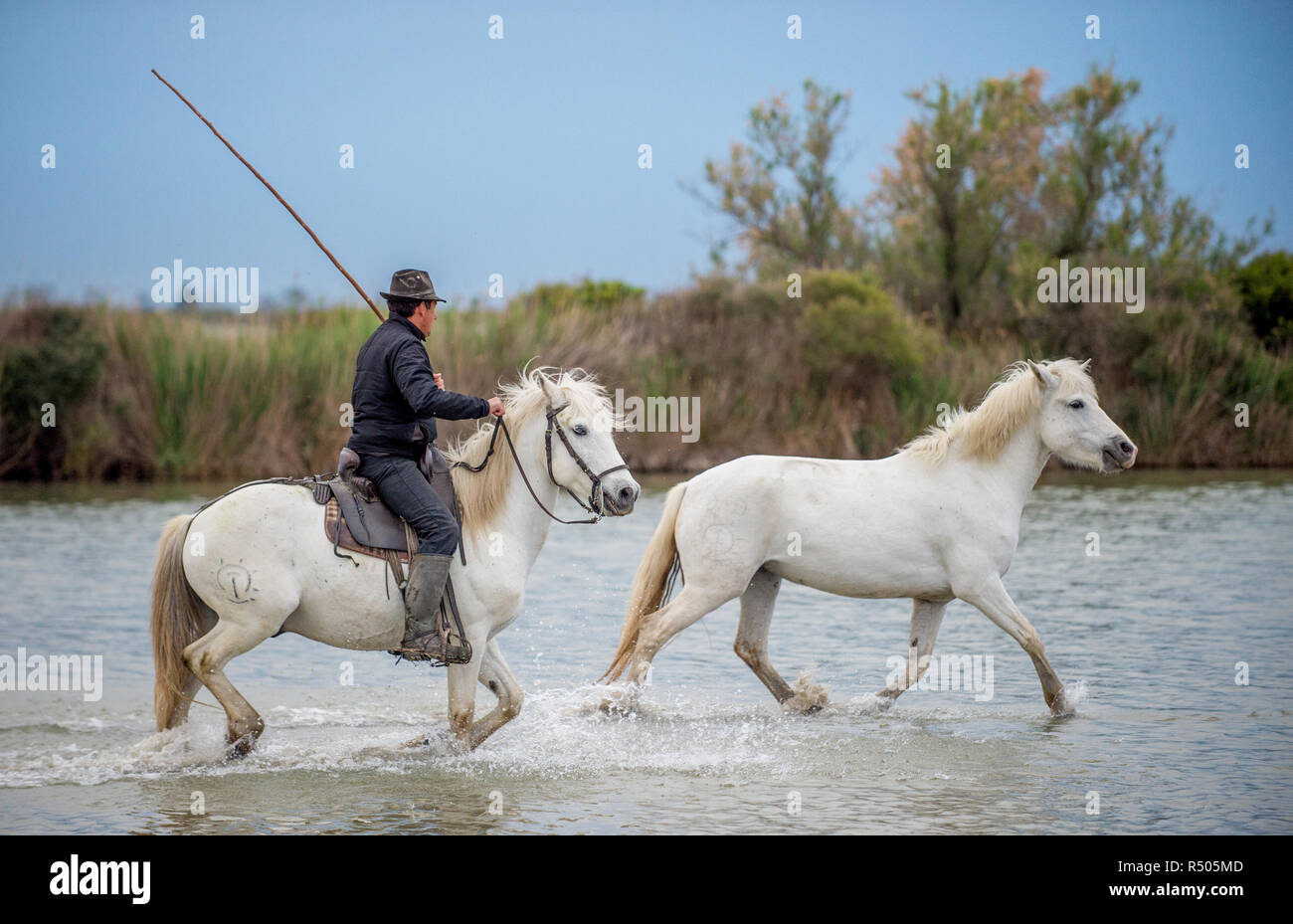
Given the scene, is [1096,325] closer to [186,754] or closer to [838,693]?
[838,693]

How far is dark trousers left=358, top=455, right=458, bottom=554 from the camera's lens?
640 cm

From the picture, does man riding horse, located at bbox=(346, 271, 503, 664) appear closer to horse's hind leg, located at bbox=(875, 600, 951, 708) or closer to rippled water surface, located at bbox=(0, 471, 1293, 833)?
rippled water surface, located at bbox=(0, 471, 1293, 833)

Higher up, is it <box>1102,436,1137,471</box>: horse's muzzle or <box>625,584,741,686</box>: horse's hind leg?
<box>1102,436,1137,471</box>: horse's muzzle

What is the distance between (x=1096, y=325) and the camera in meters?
25.0

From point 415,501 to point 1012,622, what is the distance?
346 centimetres

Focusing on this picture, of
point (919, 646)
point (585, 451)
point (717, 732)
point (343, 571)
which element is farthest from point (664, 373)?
point (343, 571)

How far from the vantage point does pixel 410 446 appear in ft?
21.5

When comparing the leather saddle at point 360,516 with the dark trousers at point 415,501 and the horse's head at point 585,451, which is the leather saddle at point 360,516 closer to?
the dark trousers at point 415,501

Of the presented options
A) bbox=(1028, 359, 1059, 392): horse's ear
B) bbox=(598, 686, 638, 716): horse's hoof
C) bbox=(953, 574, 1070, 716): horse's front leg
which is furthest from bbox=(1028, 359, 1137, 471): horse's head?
bbox=(598, 686, 638, 716): horse's hoof

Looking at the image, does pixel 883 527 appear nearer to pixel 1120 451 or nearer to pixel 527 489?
pixel 1120 451

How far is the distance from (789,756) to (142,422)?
56.5 feet

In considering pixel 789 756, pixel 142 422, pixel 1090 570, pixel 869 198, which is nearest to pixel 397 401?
pixel 789 756

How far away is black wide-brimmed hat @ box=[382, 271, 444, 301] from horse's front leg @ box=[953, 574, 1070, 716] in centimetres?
339

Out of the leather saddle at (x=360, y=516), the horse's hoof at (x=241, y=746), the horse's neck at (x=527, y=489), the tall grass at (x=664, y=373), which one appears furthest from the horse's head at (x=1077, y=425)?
the tall grass at (x=664, y=373)
